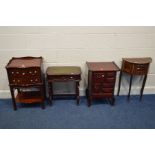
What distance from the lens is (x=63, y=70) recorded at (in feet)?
10.2

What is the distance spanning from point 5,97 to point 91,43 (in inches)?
69.3

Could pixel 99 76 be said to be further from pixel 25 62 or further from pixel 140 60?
pixel 25 62

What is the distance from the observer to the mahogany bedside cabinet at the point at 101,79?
3012 millimetres


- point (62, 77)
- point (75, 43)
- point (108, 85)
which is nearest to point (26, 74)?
point (62, 77)

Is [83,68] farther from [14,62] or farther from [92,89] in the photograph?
[14,62]

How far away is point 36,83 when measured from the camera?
2980 millimetres

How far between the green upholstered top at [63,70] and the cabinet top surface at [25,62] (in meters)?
0.22

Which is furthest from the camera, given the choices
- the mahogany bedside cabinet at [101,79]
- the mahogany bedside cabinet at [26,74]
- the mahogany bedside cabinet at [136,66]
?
the mahogany bedside cabinet at [136,66]

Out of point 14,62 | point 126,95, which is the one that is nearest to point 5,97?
point 14,62

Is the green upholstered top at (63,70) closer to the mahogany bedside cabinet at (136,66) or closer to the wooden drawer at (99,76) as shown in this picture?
the wooden drawer at (99,76)

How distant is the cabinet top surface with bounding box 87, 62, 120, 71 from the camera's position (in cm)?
301

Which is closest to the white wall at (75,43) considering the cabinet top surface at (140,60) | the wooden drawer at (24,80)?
the cabinet top surface at (140,60)

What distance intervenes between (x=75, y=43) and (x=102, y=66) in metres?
0.57

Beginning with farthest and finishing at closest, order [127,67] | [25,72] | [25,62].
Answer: [127,67], [25,62], [25,72]
